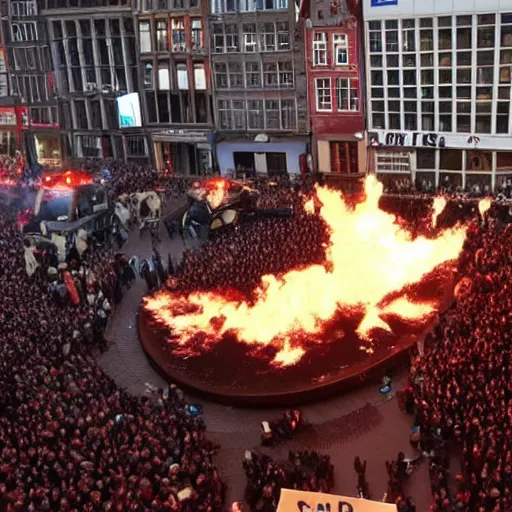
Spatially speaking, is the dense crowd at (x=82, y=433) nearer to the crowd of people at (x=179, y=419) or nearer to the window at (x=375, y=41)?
the crowd of people at (x=179, y=419)

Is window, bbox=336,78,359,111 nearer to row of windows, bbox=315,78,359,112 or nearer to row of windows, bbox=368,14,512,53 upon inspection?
row of windows, bbox=315,78,359,112

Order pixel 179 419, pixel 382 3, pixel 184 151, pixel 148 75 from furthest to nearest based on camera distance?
pixel 184 151
pixel 148 75
pixel 382 3
pixel 179 419

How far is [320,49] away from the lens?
38875 mm

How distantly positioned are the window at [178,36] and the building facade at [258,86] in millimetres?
1900

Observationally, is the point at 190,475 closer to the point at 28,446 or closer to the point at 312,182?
the point at 28,446

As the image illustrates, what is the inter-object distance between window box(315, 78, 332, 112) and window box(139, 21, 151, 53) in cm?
1059

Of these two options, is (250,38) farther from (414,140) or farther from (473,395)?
(473,395)

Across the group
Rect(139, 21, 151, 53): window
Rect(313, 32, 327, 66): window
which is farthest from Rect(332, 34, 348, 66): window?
Rect(139, 21, 151, 53): window

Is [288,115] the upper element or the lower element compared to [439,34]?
lower

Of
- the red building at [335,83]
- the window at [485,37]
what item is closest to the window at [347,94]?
the red building at [335,83]

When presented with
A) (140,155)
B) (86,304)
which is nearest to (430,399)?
(86,304)

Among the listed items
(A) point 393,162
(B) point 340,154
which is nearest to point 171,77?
(B) point 340,154

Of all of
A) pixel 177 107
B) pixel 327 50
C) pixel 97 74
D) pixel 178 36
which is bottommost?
pixel 177 107

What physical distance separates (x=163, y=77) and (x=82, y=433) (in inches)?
1156
